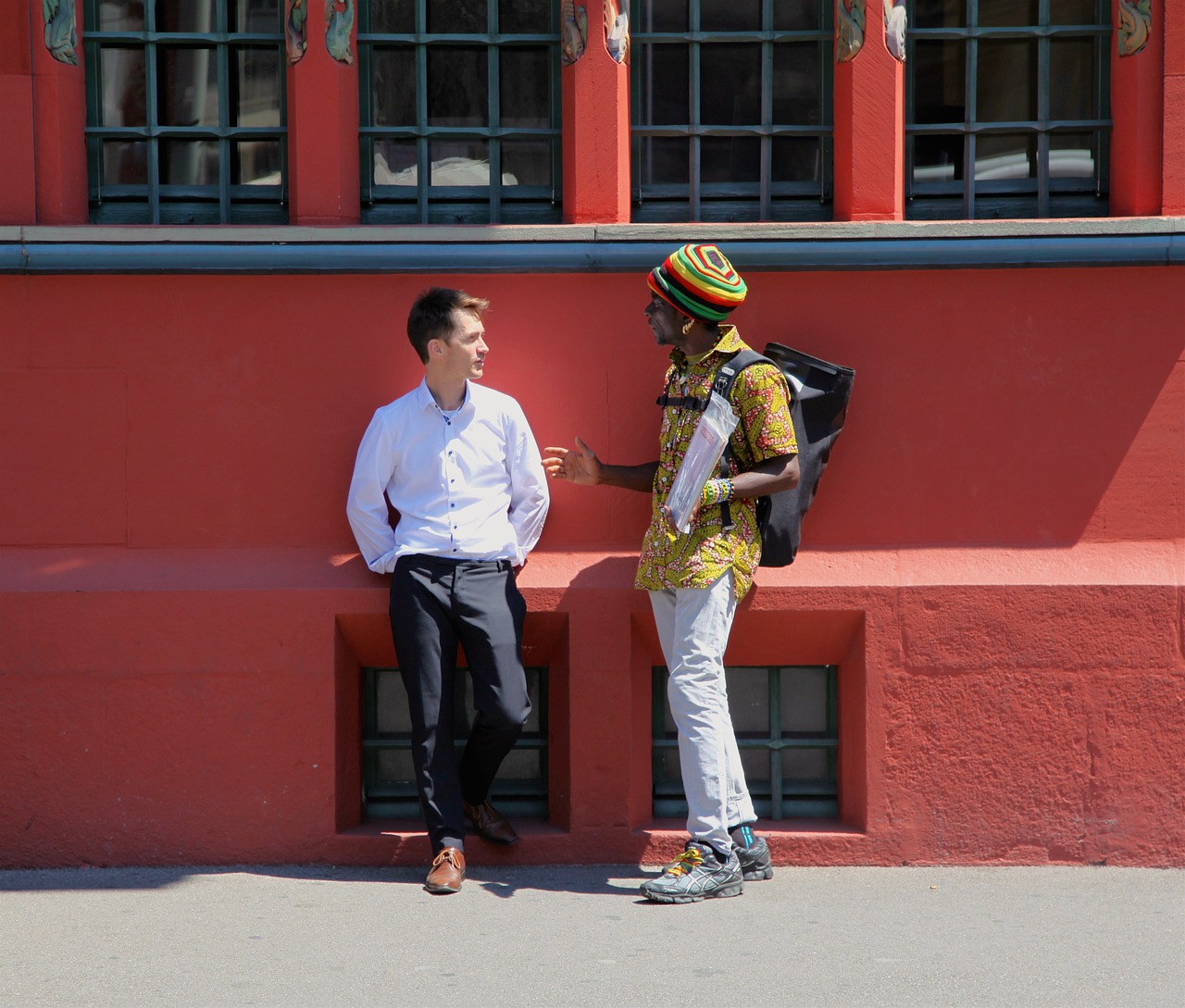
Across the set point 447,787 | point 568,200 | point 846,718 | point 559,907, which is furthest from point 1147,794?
point 568,200

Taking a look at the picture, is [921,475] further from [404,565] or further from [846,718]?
[404,565]

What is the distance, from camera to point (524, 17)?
5566 millimetres

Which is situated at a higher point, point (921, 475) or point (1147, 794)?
point (921, 475)

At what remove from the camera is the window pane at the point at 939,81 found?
5.57 metres

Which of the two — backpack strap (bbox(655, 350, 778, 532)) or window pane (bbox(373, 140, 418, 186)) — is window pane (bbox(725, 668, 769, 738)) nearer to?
backpack strap (bbox(655, 350, 778, 532))

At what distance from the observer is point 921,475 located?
538 centimetres

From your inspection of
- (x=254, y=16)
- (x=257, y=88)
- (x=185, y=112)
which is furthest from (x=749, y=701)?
(x=254, y=16)

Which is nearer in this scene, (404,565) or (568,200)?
(404,565)

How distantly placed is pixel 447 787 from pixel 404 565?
78 centimetres

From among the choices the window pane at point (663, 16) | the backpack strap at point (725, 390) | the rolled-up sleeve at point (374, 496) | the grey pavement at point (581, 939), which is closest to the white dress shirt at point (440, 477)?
the rolled-up sleeve at point (374, 496)

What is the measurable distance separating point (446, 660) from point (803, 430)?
58.5 inches

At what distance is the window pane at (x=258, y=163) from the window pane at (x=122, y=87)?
38cm

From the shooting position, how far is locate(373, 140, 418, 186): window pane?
18.4 feet

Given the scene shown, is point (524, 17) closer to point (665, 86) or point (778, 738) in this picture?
point (665, 86)
